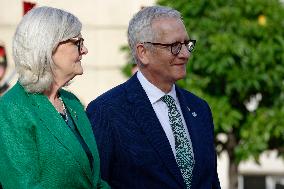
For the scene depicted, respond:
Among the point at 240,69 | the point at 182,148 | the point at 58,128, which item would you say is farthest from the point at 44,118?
the point at 240,69

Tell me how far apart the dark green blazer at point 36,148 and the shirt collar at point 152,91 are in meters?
0.99

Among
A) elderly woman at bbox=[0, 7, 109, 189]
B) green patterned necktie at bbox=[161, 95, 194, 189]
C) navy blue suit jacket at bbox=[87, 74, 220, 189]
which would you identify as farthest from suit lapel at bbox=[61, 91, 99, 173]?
green patterned necktie at bbox=[161, 95, 194, 189]

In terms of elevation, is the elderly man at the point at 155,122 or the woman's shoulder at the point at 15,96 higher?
the woman's shoulder at the point at 15,96

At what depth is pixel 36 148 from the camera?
4254 millimetres

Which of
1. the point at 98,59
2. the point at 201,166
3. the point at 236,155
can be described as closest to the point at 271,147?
the point at 236,155

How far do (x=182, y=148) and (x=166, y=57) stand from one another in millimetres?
427

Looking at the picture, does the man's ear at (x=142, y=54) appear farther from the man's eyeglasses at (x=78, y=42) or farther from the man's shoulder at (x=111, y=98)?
the man's eyeglasses at (x=78, y=42)

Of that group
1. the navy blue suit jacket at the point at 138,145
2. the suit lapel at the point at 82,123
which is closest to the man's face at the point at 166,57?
the navy blue suit jacket at the point at 138,145

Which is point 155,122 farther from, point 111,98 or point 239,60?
point 239,60

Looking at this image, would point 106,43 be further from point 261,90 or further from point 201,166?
point 201,166

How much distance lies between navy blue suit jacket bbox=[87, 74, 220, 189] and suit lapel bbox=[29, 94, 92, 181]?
74 cm

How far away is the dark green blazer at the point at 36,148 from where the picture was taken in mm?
4211

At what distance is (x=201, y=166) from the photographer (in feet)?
17.1

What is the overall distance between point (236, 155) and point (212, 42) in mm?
1229
